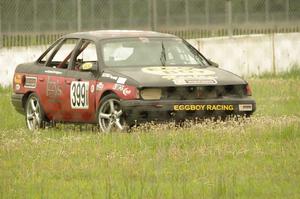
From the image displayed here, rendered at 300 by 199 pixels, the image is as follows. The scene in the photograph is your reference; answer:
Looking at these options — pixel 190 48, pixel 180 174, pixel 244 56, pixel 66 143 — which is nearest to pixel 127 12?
pixel 244 56

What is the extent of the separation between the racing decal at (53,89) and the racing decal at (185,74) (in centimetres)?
141

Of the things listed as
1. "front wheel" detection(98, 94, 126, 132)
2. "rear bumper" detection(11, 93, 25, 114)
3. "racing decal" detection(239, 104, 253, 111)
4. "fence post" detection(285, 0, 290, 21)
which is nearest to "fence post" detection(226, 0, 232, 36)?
"fence post" detection(285, 0, 290, 21)

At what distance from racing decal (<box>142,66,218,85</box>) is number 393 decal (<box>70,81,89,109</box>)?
808 mm

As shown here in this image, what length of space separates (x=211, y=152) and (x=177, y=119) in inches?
99.3

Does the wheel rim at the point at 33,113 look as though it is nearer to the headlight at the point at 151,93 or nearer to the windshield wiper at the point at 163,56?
the windshield wiper at the point at 163,56

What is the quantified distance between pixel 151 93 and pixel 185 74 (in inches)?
23.7

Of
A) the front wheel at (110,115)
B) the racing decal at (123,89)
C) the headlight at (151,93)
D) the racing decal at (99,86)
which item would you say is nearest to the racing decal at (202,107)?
the headlight at (151,93)

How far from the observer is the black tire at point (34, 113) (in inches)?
607

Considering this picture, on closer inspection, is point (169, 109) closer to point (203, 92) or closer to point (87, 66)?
point (203, 92)

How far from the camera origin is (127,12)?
2369 centimetres

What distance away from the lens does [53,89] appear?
15133mm

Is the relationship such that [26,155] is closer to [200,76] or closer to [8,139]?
[8,139]

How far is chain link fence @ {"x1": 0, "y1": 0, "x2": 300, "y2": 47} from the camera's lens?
22562mm

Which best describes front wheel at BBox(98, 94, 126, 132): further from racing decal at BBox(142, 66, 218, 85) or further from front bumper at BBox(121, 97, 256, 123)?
racing decal at BBox(142, 66, 218, 85)
